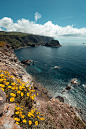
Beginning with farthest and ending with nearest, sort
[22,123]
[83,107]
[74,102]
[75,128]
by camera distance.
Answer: [74,102]
[83,107]
[75,128]
[22,123]

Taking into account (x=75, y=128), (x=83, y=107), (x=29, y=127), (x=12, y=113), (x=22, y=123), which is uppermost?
(x=12, y=113)

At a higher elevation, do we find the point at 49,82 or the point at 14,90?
the point at 14,90

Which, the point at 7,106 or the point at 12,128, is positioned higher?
the point at 7,106

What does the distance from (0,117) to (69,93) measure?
26212mm

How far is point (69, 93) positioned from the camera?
2538 cm

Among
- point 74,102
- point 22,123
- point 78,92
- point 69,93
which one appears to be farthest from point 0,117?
point 78,92

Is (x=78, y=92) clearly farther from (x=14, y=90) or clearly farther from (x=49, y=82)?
(x=14, y=90)

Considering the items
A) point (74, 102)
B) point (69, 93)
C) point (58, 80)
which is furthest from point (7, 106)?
point (58, 80)

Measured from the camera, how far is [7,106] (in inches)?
207

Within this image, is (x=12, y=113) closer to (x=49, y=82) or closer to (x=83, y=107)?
(x=83, y=107)

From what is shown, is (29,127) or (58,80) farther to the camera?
(58,80)

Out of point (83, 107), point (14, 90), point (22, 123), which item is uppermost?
point (14, 90)

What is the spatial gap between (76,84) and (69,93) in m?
6.99

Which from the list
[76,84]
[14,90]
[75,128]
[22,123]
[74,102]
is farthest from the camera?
[76,84]
